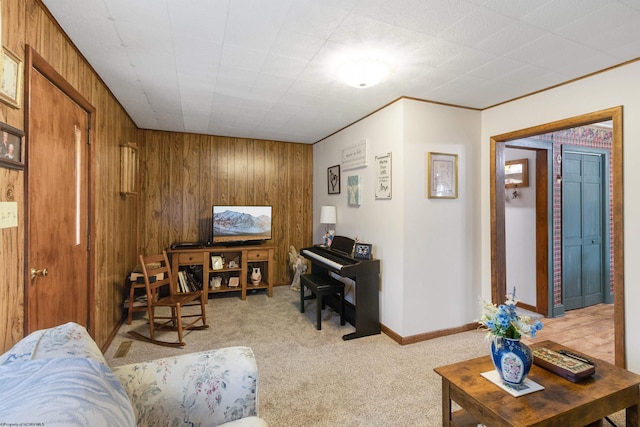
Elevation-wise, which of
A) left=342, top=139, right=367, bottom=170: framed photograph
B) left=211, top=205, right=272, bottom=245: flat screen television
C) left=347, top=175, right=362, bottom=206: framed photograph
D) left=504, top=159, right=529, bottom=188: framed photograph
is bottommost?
left=211, top=205, right=272, bottom=245: flat screen television

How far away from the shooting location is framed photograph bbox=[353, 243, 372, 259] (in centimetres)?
327

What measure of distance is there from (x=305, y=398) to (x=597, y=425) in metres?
1.67

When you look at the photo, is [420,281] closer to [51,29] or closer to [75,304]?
[75,304]

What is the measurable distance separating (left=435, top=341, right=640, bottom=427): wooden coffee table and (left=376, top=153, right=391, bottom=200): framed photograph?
72.1 inches

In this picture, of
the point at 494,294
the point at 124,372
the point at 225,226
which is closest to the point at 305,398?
the point at 124,372

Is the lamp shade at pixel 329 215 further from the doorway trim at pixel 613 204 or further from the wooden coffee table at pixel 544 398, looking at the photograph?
the wooden coffee table at pixel 544 398

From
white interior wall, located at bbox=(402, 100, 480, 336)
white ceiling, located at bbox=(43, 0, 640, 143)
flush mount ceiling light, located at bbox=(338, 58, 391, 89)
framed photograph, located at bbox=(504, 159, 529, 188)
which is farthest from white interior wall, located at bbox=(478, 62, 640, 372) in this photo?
flush mount ceiling light, located at bbox=(338, 58, 391, 89)

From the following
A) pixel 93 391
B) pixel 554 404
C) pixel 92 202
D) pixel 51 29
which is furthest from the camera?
pixel 92 202

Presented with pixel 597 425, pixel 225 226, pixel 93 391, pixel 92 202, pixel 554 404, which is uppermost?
pixel 92 202

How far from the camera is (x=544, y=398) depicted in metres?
1.40

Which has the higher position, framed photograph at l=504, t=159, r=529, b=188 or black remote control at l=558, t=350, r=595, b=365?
framed photograph at l=504, t=159, r=529, b=188

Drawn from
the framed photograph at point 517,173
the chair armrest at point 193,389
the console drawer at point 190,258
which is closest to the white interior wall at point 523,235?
the framed photograph at point 517,173

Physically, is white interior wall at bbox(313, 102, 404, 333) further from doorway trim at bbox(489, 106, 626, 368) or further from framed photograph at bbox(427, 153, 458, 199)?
doorway trim at bbox(489, 106, 626, 368)

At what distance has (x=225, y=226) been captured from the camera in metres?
4.43
